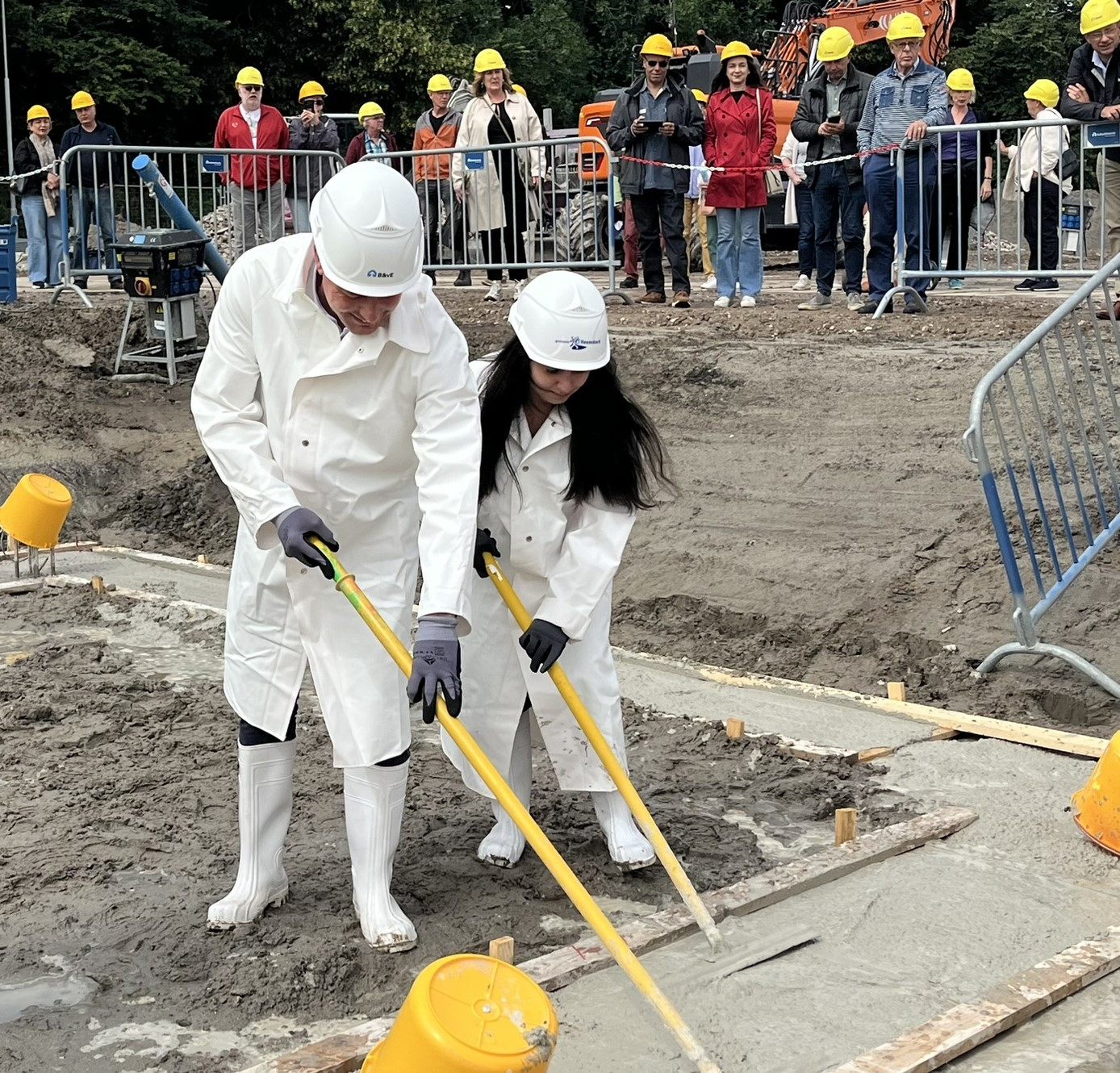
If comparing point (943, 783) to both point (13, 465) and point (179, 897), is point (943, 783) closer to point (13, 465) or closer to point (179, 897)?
point (179, 897)

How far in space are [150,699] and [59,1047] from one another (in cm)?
283

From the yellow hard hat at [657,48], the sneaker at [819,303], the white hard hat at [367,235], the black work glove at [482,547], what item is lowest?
the black work glove at [482,547]

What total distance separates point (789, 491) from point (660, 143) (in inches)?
172

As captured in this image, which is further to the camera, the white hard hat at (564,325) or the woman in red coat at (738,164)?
the woman in red coat at (738,164)

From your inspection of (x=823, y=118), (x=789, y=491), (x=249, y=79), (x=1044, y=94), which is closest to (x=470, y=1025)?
(x=789, y=491)

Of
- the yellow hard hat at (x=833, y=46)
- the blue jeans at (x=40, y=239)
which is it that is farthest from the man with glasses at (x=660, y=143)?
the blue jeans at (x=40, y=239)

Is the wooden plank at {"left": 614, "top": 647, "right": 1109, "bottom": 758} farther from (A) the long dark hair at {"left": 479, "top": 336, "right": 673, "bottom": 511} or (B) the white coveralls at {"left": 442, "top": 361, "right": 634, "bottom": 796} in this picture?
(A) the long dark hair at {"left": 479, "top": 336, "right": 673, "bottom": 511}

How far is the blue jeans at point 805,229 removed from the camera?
12297 millimetres

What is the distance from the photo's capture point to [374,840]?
400 centimetres

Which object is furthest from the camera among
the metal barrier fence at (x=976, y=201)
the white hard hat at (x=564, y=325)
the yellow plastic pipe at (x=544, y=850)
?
the metal barrier fence at (x=976, y=201)

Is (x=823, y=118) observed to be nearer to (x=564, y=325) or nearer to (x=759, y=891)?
(x=564, y=325)

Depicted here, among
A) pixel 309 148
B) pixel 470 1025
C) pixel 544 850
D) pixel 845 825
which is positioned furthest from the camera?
pixel 309 148

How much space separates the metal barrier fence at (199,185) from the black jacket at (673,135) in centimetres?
317

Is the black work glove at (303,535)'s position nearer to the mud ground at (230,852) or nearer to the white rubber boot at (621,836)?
the mud ground at (230,852)
